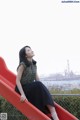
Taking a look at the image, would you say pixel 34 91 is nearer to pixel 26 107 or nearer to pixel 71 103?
pixel 26 107

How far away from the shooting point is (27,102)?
20.7 feet

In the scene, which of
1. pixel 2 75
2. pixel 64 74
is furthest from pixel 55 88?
pixel 2 75

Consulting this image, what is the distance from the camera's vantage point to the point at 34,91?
21.5 ft

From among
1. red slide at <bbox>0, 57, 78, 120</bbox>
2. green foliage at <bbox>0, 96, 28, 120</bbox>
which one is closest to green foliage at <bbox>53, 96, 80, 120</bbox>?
green foliage at <bbox>0, 96, 28, 120</bbox>

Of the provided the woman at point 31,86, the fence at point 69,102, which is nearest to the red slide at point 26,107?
the woman at point 31,86

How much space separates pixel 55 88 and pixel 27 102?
A: 12.3 feet

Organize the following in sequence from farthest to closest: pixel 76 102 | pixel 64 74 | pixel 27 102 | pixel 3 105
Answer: pixel 64 74 → pixel 3 105 → pixel 76 102 → pixel 27 102

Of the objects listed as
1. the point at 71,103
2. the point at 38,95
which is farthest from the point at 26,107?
the point at 71,103

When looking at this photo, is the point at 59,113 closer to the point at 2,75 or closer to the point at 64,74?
the point at 2,75

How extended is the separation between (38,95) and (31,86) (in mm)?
183

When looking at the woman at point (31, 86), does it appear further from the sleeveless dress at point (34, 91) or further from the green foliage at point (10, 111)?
the green foliage at point (10, 111)

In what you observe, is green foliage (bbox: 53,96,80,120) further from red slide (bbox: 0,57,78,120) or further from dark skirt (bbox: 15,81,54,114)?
dark skirt (bbox: 15,81,54,114)

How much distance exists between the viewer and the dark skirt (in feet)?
21.2

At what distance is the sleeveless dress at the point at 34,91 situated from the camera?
6469 millimetres
